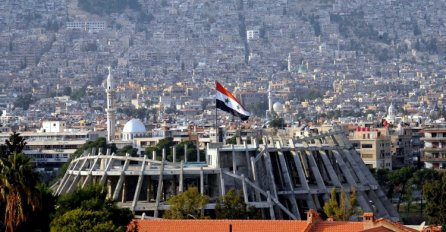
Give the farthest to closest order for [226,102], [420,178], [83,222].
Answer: [420,178] → [226,102] → [83,222]

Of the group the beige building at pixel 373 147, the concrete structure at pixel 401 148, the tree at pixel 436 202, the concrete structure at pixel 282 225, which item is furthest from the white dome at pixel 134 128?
the concrete structure at pixel 282 225

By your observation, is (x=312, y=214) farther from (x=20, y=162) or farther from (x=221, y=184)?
(x=221, y=184)

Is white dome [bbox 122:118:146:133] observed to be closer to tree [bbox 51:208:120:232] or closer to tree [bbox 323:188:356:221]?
tree [bbox 323:188:356:221]

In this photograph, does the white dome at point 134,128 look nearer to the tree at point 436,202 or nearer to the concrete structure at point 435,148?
the concrete structure at point 435,148

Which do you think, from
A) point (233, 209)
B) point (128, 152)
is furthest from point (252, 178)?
point (128, 152)

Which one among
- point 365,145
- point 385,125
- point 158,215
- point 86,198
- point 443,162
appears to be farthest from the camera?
point 385,125

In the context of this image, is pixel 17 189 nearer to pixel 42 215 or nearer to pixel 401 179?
pixel 42 215

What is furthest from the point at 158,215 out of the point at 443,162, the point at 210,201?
the point at 443,162
